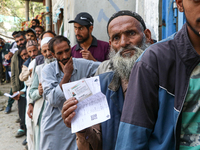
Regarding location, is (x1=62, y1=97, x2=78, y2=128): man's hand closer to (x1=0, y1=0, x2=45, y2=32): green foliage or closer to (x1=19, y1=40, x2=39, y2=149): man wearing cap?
(x1=19, y1=40, x2=39, y2=149): man wearing cap

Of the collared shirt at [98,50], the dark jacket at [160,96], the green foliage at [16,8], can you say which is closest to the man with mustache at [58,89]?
the collared shirt at [98,50]

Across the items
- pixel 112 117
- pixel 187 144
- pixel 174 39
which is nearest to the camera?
pixel 187 144

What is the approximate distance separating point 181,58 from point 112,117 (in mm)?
715

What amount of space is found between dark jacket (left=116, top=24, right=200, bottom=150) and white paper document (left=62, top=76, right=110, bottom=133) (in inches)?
17.2

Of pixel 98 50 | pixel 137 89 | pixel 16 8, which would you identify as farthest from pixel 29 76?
pixel 16 8

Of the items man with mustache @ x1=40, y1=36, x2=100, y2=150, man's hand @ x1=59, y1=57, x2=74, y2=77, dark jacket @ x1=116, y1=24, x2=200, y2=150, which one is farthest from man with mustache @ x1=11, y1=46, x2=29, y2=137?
dark jacket @ x1=116, y1=24, x2=200, y2=150

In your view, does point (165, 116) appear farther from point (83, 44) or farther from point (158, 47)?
point (83, 44)

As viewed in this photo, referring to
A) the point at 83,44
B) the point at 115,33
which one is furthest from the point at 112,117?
the point at 83,44

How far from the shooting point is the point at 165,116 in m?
0.91

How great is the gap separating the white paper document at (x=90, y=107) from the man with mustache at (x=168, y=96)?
42cm

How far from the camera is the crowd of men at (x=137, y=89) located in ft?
2.86

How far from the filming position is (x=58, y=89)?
2.37 meters

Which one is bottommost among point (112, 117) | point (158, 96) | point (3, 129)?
point (3, 129)

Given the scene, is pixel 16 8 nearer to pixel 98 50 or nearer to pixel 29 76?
pixel 29 76
